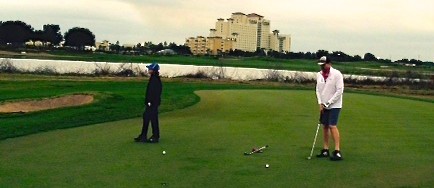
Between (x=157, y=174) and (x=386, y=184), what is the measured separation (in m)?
3.52

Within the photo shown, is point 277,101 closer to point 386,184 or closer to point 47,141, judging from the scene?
point 47,141

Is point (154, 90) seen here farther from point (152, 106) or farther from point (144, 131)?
point (144, 131)

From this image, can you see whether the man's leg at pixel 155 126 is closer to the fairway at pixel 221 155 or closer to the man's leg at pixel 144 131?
the man's leg at pixel 144 131

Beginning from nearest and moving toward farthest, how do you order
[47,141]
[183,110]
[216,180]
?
[216,180], [47,141], [183,110]

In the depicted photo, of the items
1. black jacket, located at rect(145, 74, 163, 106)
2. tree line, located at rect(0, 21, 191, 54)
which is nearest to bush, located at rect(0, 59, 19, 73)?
black jacket, located at rect(145, 74, 163, 106)

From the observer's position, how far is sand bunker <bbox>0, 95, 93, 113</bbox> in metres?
23.9

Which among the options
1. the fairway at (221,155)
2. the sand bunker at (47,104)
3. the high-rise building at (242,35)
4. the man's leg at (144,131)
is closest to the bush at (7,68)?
the sand bunker at (47,104)

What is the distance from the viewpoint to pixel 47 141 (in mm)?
14445

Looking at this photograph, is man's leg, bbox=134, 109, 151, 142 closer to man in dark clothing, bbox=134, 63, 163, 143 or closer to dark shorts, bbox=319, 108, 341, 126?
man in dark clothing, bbox=134, 63, 163, 143

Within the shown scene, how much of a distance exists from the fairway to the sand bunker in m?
5.90

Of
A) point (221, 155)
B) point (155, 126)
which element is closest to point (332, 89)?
point (221, 155)

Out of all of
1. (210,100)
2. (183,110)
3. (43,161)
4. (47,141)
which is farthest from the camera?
(210,100)

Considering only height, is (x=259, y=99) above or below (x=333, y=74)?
below

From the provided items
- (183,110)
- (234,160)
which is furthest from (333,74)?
(183,110)
